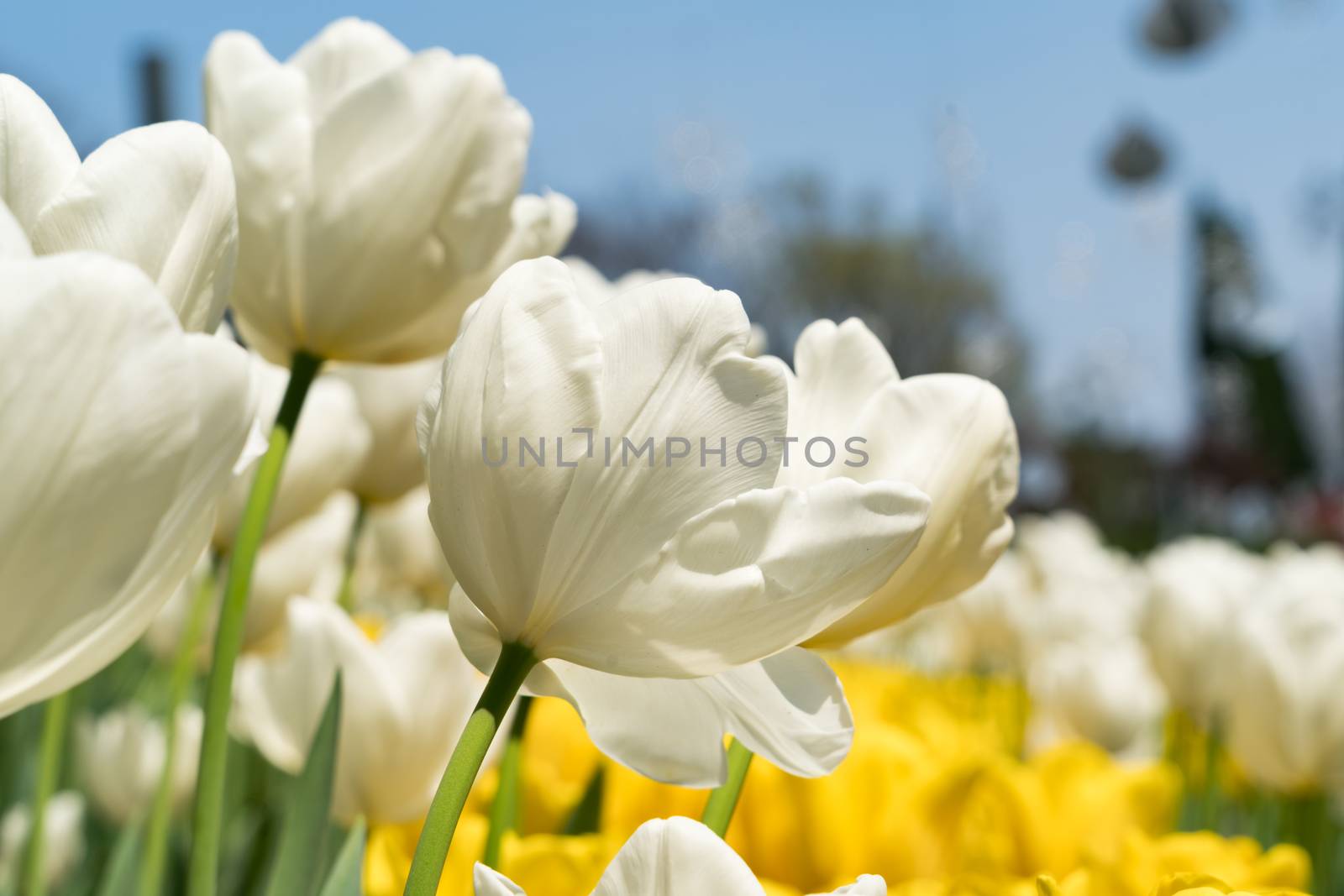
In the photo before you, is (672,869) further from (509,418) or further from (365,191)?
(365,191)

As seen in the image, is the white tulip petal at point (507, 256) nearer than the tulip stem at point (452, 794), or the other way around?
the tulip stem at point (452, 794)

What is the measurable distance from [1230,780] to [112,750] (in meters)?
0.97

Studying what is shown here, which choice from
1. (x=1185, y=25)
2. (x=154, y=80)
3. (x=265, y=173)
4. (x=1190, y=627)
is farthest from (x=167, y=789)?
(x=1185, y=25)

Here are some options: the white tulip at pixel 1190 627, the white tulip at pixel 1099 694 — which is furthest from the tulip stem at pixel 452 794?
the white tulip at pixel 1099 694

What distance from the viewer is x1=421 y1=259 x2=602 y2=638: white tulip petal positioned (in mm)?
221

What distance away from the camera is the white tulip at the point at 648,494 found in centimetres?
22

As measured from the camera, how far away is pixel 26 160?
240mm

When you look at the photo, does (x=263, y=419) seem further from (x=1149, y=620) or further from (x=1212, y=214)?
(x=1212, y=214)

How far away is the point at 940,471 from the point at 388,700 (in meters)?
0.28

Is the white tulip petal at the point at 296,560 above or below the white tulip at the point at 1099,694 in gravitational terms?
above

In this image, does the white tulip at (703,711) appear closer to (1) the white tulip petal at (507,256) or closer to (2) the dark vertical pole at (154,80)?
(1) the white tulip petal at (507,256)

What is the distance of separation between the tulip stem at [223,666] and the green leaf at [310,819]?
56mm

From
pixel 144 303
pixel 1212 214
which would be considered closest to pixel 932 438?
pixel 144 303

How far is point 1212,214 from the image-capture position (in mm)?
10961
